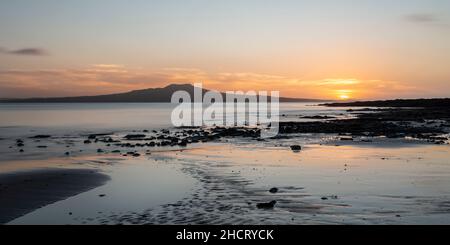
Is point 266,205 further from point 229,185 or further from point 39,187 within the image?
point 39,187

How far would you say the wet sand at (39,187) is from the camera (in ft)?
49.7

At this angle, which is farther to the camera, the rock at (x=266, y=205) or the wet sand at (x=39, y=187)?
the wet sand at (x=39, y=187)

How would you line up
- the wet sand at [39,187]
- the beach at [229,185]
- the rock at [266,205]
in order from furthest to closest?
the wet sand at [39,187] → the rock at [266,205] → the beach at [229,185]

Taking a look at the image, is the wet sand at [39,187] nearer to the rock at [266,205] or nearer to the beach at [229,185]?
the beach at [229,185]

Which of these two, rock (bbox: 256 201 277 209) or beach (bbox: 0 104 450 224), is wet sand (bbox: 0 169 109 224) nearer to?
beach (bbox: 0 104 450 224)

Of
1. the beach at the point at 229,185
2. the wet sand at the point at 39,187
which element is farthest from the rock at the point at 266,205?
the wet sand at the point at 39,187

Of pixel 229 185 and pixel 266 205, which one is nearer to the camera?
pixel 266 205

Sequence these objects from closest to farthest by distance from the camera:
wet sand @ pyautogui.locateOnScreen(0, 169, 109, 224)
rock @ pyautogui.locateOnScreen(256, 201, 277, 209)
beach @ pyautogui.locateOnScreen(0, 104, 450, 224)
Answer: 1. beach @ pyautogui.locateOnScreen(0, 104, 450, 224)
2. rock @ pyautogui.locateOnScreen(256, 201, 277, 209)
3. wet sand @ pyautogui.locateOnScreen(0, 169, 109, 224)

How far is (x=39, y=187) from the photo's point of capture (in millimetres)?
18547

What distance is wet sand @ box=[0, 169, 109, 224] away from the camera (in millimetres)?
15163

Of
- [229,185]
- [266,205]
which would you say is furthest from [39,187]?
[266,205]

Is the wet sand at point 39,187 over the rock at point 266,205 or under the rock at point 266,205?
under

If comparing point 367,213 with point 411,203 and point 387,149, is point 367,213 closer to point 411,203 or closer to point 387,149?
point 411,203

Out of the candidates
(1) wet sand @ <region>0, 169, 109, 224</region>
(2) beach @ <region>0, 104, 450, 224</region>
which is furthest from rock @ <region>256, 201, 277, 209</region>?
(1) wet sand @ <region>0, 169, 109, 224</region>
